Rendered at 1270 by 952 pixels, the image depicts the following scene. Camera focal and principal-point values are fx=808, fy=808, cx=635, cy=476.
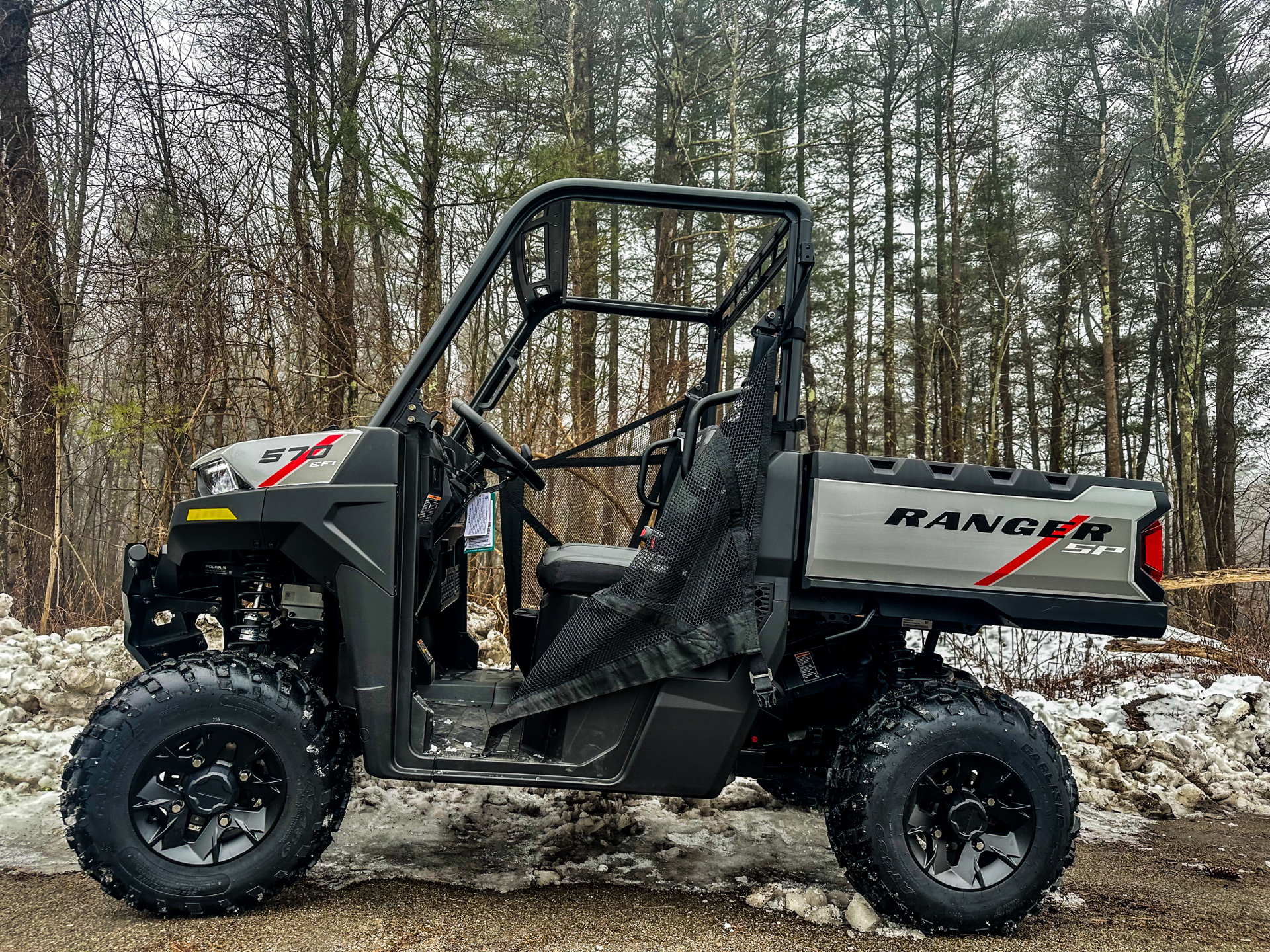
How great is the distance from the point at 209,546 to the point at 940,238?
14.6 metres

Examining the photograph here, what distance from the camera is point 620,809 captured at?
3299 mm

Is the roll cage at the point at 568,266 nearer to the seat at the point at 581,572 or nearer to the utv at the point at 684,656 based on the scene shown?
the utv at the point at 684,656

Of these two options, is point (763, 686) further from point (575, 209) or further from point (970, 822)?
point (575, 209)

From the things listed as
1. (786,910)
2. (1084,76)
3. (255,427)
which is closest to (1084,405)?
(1084,76)

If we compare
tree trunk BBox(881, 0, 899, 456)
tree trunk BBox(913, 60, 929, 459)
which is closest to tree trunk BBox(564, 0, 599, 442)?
tree trunk BBox(881, 0, 899, 456)

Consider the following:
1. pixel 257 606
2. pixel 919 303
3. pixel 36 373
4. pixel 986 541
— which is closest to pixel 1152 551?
pixel 986 541

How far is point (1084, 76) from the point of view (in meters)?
12.7

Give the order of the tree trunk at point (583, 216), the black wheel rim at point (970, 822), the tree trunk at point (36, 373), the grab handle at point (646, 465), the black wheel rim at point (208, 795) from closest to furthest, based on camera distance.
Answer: the black wheel rim at point (208, 795) → the black wheel rim at point (970, 822) → the grab handle at point (646, 465) → the tree trunk at point (36, 373) → the tree trunk at point (583, 216)

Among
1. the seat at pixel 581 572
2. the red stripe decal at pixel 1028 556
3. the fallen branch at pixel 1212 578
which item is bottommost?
the fallen branch at pixel 1212 578

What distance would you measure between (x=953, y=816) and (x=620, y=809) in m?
1.40

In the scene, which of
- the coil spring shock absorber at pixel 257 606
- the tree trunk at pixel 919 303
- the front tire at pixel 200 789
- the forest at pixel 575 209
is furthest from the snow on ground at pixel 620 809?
the tree trunk at pixel 919 303

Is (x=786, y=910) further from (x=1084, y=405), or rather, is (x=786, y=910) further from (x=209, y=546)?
(x=1084, y=405)

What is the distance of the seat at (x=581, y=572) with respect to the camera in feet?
8.45

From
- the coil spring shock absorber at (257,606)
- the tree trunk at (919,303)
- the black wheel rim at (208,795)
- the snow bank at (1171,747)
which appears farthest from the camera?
the tree trunk at (919,303)
